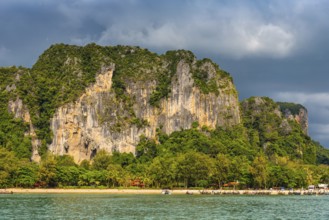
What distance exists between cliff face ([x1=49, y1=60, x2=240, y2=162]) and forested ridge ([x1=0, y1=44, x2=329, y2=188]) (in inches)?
99.2

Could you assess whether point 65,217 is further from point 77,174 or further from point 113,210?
point 77,174

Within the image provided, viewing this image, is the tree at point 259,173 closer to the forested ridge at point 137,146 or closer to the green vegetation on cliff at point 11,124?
the forested ridge at point 137,146

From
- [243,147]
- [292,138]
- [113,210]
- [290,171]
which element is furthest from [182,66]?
[113,210]

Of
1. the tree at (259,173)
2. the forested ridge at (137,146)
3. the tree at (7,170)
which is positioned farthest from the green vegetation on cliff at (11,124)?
the tree at (259,173)

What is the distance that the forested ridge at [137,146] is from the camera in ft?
398

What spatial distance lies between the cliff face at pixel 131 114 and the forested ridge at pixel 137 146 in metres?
2.52

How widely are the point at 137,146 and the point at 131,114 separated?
41.8ft

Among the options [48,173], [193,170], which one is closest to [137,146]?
[193,170]

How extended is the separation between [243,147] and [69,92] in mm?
61226

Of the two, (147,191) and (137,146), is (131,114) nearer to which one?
(137,146)

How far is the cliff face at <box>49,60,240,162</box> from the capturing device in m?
164

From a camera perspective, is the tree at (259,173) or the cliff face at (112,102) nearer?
the tree at (259,173)

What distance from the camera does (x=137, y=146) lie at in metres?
172

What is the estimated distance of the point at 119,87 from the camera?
182m
